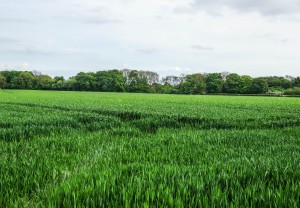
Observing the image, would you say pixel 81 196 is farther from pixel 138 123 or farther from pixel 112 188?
pixel 138 123

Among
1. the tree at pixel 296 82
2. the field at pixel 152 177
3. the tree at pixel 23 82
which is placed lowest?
the field at pixel 152 177

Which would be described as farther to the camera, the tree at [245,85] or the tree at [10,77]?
the tree at [245,85]

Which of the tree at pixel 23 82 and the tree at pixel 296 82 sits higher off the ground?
the tree at pixel 296 82

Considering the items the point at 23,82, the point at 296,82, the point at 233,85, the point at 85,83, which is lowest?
the point at 23,82

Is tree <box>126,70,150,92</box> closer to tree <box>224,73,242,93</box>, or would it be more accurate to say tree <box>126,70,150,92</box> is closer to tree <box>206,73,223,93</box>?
tree <box>206,73,223,93</box>

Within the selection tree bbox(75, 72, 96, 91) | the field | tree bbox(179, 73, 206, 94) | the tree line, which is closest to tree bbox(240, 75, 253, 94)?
the tree line

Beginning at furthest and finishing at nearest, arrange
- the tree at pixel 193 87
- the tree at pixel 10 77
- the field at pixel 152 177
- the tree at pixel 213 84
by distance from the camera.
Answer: the tree at pixel 213 84, the tree at pixel 193 87, the tree at pixel 10 77, the field at pixel 152 177

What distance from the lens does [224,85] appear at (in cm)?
14238

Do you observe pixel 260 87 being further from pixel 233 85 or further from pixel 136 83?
pixel 136 83

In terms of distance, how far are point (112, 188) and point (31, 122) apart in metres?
11.3

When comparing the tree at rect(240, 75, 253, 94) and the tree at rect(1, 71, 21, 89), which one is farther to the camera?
the tree at rect(240, 75, 253, 94)

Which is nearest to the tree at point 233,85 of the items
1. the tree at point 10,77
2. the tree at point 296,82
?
the tree at point 296,82

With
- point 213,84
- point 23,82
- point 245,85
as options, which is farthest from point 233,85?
point 23,82

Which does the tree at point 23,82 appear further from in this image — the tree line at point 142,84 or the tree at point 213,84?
the tree at point 213,84
